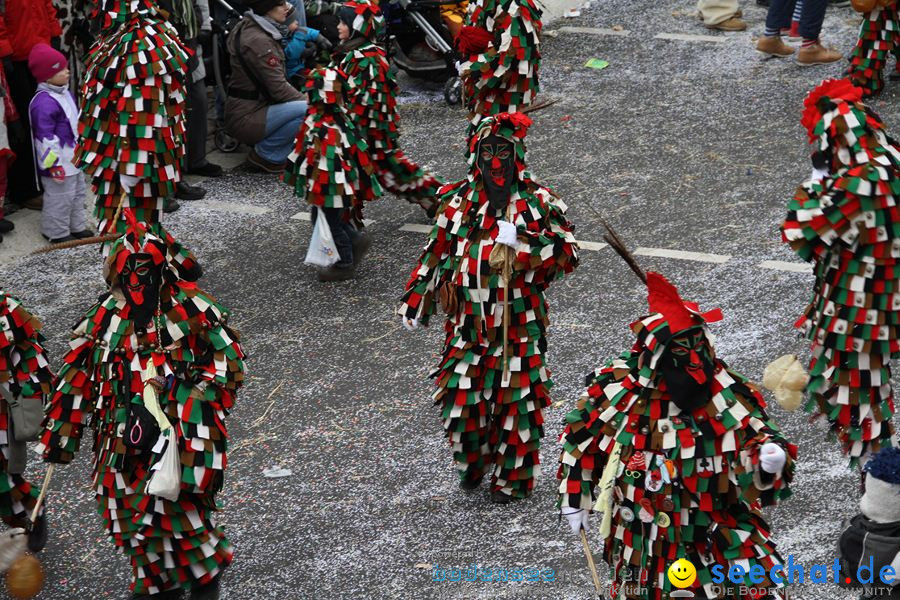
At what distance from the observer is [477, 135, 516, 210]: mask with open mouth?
220 inches

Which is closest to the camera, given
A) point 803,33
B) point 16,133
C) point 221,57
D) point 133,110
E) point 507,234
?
point 507,234

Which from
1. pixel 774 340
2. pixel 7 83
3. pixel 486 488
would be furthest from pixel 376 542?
pixel 7 83

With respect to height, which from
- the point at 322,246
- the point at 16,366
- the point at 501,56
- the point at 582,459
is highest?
the point at 501,56

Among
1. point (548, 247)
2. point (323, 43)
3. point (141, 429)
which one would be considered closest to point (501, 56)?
point (548, 247)

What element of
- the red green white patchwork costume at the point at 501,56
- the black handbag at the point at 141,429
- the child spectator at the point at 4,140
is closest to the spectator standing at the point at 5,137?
the child spectator at the point at 4,140

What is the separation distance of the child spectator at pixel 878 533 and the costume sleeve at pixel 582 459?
2.98ft

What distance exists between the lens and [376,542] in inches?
229

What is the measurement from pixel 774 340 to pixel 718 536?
295 centimetres

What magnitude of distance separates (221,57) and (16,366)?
589cm

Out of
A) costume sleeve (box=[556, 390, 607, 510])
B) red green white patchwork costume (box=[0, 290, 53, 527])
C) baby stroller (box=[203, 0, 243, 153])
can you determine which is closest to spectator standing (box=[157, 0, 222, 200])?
baby stroller (box=[203, 0, 243, 153])

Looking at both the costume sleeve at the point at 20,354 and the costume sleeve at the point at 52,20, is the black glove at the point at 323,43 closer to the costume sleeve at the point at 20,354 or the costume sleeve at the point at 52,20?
the costume sleeve at the point at 52,20

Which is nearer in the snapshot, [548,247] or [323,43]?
[548,247]

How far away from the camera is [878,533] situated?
14.0ft

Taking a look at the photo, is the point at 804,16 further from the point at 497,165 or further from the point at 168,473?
the point at 168,473
